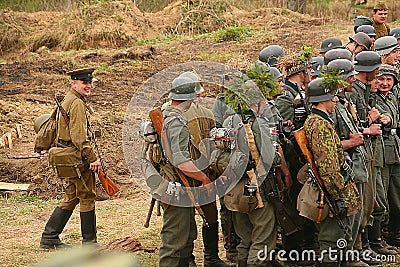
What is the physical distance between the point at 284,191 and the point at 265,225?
0.49 metres

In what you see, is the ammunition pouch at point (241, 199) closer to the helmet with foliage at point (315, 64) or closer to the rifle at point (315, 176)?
the rifle at point (315, 176)

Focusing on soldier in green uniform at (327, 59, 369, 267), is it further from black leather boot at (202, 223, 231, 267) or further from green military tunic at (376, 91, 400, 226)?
black leather boot at (202, 223, 231, 267)

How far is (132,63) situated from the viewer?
16.4m

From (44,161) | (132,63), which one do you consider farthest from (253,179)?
(132,63)

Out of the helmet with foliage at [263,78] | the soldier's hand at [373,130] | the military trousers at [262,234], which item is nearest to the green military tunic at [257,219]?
the military trousers at [262,234]

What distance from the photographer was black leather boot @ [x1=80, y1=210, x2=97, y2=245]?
20.2ft

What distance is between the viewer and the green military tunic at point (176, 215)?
4.95 meters

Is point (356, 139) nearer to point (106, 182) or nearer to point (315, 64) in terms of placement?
point (315, 64)

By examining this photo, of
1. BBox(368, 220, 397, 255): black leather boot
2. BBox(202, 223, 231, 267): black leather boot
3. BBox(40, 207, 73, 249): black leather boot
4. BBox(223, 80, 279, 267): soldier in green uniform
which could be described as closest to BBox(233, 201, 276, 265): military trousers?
BBox(223, 80, 279, 267): soldier in green uniform

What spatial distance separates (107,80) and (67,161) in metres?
9.33

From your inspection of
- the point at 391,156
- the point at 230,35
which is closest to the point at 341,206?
the point at 391,156

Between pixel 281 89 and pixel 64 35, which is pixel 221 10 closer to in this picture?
pixel 64 35

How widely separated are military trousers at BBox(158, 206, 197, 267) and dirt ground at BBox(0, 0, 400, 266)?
617 millimetres

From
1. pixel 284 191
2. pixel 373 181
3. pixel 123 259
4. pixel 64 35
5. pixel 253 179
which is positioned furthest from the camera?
pixel 64 35
